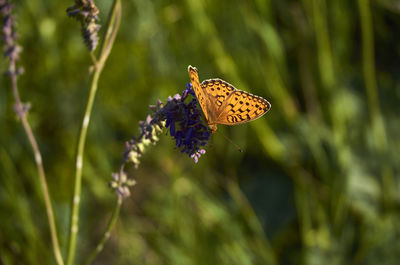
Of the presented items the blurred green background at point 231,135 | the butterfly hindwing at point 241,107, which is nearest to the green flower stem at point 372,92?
the blurred green background at point 231,135

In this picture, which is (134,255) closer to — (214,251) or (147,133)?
A: (214,251)

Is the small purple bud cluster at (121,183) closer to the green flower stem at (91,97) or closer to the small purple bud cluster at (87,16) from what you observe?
the green flower stem at (91,97)

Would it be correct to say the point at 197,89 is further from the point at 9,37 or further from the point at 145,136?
the point at 9,37

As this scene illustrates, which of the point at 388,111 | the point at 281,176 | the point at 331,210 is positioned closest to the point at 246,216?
the point at 331,210

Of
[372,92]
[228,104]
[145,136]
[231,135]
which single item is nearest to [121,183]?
[145,136]

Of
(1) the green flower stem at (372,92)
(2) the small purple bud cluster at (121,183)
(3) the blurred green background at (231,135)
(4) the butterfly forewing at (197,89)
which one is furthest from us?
(3) the blurred green background at (231,135)
